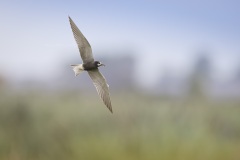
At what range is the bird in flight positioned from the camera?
335cm

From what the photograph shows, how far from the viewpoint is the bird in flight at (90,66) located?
335cm

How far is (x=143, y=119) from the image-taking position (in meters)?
7.46

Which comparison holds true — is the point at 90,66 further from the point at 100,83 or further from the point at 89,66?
the point at 100,83

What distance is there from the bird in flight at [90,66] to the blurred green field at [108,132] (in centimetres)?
306

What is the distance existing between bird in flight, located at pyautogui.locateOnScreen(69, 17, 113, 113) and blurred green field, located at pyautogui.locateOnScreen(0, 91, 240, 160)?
3062 mm

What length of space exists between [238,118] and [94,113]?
267 centimetres

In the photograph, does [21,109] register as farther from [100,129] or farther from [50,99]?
[100,129]

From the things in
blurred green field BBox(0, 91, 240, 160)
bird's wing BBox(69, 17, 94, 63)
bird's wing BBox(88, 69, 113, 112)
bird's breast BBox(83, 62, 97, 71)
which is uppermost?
bird's wing BBox(69, 17, 94, 63)

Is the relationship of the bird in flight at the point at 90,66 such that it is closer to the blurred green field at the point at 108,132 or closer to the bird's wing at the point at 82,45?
the bird's wing at the point at 82,45

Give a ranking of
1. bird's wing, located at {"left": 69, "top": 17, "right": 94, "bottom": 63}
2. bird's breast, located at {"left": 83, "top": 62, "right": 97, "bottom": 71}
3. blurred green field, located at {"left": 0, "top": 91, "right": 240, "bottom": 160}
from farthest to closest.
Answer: blurred green field, located at {"left": 0, "top": 91, "right": 240, "bottom": 160} < bird's wing, located at {"left": 69, "top": 17, "right": 94, "bottom": 63} < bird's breast, located at {"left": 83, "top": 62, "right": 97, "bottom": 71}

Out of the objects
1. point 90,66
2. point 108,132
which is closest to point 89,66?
point 90,66

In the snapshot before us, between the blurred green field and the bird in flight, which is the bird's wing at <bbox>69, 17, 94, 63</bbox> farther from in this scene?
the blurred green field

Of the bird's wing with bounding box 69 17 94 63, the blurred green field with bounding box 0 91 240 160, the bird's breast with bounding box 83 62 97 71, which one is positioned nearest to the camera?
the bird's breast with bounding box 83 62 97 71

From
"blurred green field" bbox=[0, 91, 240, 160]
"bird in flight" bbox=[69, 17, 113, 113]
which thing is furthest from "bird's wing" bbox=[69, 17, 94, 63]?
"blurred green field" bbox=[0, 91, 240, 160]
